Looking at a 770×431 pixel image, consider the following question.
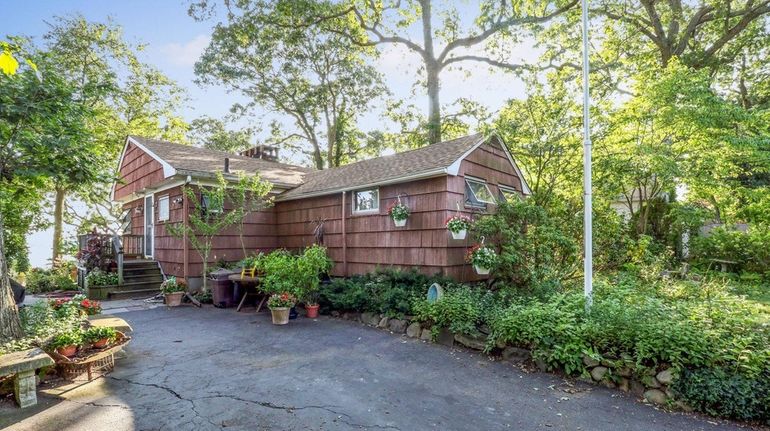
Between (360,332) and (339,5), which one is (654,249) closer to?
(360,332)

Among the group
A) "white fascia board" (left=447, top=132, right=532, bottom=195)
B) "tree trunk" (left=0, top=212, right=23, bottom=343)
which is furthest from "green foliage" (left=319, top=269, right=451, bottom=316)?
"tree trunk" (left=0, top=212, right=23, bottom=343)

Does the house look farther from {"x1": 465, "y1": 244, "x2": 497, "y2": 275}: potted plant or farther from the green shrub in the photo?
the green shrub

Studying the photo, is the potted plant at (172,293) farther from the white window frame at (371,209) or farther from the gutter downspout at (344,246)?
the white window frame at (371,209)

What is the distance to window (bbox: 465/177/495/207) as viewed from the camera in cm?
831

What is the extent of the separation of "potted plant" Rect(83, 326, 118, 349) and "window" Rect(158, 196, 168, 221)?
6.91 metres

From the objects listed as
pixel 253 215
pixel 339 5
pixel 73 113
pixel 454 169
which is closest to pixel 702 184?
pixel 454 169

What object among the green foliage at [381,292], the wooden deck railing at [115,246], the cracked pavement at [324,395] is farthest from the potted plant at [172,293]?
the green foliage at [381,292]

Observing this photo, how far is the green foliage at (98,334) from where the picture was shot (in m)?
4.40

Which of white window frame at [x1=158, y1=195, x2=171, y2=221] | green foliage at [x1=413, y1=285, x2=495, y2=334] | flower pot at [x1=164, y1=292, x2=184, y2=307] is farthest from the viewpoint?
white window frame at [x1=158, y1=195, x2=171, y2=221]

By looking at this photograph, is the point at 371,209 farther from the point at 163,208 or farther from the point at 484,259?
the point at 163,208

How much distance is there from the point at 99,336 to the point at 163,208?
7336 mm

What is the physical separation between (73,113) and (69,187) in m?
1.06

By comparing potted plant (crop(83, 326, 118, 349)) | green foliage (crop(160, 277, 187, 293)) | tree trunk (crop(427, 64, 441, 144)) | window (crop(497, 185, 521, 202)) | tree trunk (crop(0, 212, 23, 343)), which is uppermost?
tree trunk (crop(427, 64, 441, 144))

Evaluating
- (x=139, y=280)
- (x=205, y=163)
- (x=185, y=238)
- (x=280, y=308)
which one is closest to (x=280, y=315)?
(x=280, y=308)
